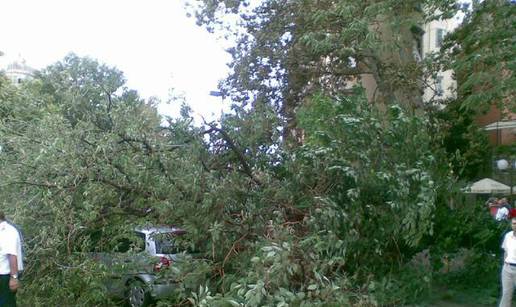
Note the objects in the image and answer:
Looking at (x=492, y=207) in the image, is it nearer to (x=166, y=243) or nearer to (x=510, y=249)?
(x=510, y=249)

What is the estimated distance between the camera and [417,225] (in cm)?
594

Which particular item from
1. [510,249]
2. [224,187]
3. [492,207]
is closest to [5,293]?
[224,187]

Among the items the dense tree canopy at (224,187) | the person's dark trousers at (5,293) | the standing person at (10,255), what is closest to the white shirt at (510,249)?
the dense tree canopy at (224,187)

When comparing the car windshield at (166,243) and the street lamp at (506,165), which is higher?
the street lamp at (506,165)

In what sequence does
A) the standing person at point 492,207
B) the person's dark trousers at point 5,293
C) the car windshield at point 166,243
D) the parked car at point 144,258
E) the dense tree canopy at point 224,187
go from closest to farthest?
the dense tree canopy at point 224,187 < the parked car at point 144,258 < the car windshield at point 166,243 < the person's dark trousers at point 5,293 < the standing person at point 492,207

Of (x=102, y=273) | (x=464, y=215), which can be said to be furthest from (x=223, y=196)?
(x=464, y=215)

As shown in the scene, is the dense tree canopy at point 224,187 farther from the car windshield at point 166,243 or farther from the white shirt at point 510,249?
the white shirt at point 510,249

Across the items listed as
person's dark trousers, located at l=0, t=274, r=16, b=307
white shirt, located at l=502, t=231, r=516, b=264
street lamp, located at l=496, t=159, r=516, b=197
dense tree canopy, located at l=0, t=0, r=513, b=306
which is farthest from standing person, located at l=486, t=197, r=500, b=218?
person's dark trousers, located at l=0, t=274, r=16, b=307

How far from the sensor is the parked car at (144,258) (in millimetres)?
6559

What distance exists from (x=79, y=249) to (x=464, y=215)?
239 inches

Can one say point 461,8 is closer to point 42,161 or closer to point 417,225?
point 417,225

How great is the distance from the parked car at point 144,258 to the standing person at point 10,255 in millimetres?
994

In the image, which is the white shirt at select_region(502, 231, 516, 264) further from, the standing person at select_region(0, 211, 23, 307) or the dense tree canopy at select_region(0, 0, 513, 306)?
the standing person at select_region(0, 211, 23, 307)

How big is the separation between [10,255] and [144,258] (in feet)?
5.69
